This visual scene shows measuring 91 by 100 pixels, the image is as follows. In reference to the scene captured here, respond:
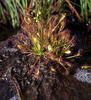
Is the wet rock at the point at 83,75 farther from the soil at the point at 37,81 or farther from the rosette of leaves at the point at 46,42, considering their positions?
the rosette of leaves at the point at 46,42

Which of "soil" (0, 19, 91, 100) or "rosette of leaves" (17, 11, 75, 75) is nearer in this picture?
"soil" (0, 19, 91, 100)

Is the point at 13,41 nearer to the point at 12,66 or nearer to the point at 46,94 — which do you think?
the point at 12,66

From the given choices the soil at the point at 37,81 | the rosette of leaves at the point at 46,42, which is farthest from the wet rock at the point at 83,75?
the rosette of leaves at the point at 46,42

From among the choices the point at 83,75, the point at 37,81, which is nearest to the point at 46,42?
the point at 37,81

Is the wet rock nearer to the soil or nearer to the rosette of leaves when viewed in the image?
the soil

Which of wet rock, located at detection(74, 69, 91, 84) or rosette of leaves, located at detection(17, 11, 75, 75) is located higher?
rosette of leaves, located at detection(17, 11, 75, 75)

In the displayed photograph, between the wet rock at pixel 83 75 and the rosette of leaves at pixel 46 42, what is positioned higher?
the rosette of leaves at pixel 46 42

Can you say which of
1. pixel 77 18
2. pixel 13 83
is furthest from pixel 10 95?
pixel 77 18

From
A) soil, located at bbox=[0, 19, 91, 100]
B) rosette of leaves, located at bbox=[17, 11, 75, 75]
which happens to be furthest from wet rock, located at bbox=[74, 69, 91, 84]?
rosette of leaves, located at bbox=[17, 11, 75, 75]
